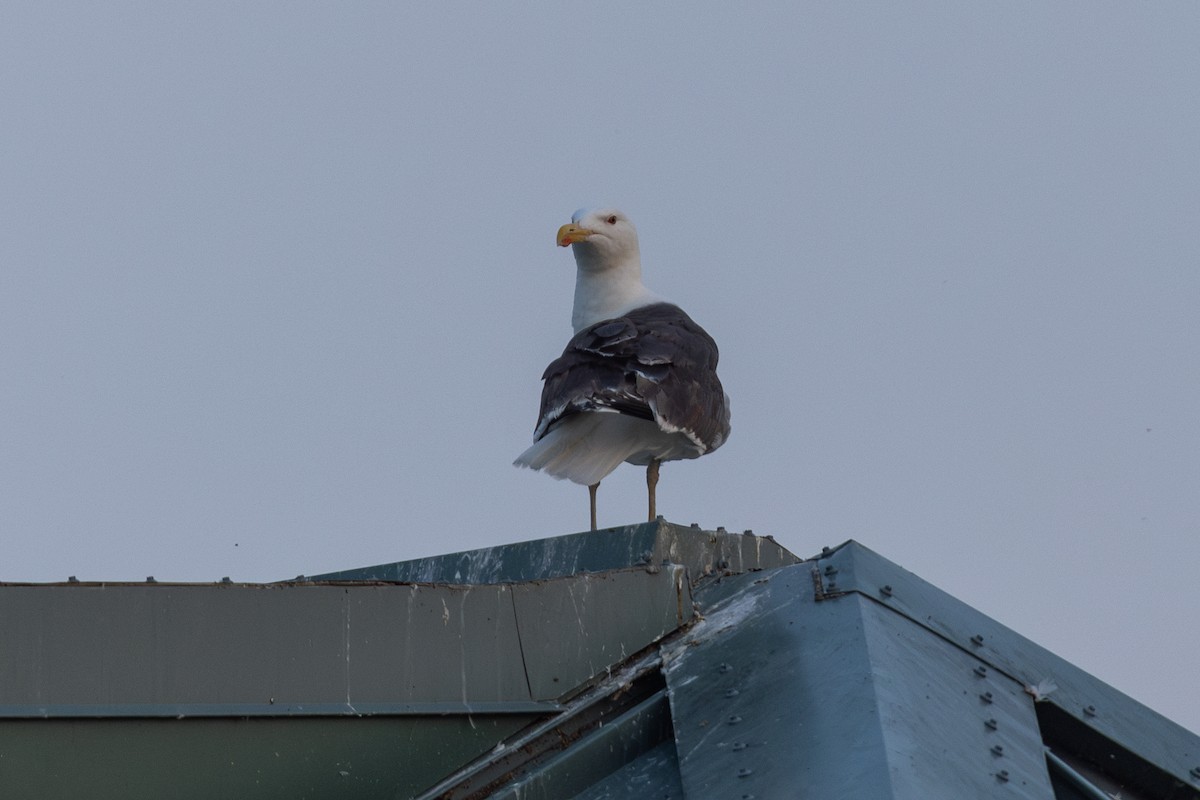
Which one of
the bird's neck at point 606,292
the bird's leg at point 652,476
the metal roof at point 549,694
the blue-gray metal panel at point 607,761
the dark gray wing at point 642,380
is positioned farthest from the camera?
the bird's neck at point 606,292

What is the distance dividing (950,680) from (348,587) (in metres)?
1.59

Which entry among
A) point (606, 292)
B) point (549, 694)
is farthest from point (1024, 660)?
point (606, 292)

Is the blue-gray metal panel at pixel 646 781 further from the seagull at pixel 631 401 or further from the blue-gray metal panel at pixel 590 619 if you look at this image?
the seagull at pixel 631 401

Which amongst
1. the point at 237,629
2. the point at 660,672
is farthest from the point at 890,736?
the point at 237,629

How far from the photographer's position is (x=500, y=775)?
14.5 feet

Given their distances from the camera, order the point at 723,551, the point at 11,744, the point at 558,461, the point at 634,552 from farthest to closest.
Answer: the point at 558,461
the point at 723,551
the point at 634,552
the point at 11,744

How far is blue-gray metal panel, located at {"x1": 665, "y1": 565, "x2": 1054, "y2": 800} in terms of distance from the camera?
3.71m

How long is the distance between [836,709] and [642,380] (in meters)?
4.37

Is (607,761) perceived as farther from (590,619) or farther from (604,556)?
(604,556)

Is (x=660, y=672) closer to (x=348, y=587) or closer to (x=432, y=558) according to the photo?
(x=348, y=587)

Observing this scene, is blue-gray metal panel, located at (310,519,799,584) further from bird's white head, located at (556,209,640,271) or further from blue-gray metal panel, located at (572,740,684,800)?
bird's white head, located at (556,209,640,271)

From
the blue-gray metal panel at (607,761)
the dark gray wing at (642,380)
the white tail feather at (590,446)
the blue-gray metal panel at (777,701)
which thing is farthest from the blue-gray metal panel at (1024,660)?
the white tail feather at (590,446)

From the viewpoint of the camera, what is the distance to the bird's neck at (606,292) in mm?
10188

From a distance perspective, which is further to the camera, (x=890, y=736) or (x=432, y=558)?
(x=432, y=558)
